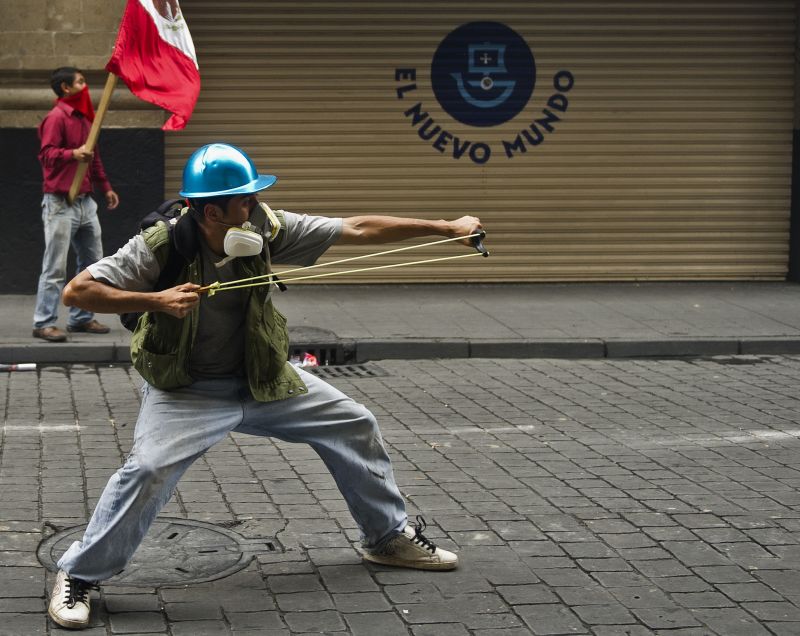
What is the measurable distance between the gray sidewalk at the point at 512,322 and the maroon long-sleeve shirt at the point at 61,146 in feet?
3.86

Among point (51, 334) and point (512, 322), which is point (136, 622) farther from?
point (512, 322)

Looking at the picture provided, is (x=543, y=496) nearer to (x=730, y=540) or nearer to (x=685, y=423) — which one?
(x=730, y=540)

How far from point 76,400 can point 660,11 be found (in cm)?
783

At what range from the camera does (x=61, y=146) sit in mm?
10586

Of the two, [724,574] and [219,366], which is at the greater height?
[219,366]

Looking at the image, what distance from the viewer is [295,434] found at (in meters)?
5.20

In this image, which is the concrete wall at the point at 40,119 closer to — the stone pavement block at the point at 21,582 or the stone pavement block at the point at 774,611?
the stone pavement block at the point at 21,582

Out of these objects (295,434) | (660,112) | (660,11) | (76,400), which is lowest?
(76,400)

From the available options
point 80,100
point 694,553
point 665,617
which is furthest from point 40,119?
point 665,617

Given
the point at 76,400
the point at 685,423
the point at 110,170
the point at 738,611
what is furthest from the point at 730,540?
the point at 110,170

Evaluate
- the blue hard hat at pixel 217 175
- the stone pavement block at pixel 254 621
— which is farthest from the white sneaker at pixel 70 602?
the blue hard hat at pixel 217 175

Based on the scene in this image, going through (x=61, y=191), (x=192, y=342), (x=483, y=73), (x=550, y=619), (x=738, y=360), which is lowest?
(x=738, y=360)

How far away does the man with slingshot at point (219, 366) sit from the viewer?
475cm

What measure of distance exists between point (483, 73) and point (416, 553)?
9197mm
